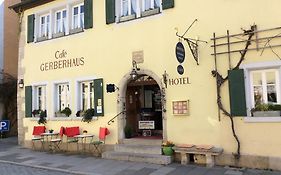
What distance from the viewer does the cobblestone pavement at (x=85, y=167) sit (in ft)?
28.0

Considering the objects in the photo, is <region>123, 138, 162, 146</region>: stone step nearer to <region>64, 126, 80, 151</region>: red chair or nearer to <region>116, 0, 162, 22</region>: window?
<region>64, 126, 80, 151</region>: red chair

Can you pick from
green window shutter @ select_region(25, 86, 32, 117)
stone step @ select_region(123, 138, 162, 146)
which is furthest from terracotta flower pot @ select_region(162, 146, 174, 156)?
green window shutter @ select_region(25, 86, 32, 117)

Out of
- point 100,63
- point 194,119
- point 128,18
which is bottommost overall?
point 194,119

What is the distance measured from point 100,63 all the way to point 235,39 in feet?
17.1

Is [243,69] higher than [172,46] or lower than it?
lower

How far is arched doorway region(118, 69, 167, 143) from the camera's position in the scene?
445 inches

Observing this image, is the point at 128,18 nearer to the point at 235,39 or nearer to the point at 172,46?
the point at 172,46

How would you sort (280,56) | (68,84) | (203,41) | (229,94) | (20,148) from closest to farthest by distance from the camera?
(280,56), (229,94), (203,41), (68,84), (20,148)

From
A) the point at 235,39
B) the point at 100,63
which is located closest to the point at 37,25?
the point at 100,63

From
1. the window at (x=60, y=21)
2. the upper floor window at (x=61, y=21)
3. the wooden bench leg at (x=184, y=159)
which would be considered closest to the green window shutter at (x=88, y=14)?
the upper floor window at (x=61, y=21)

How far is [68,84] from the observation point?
13047 millimetres

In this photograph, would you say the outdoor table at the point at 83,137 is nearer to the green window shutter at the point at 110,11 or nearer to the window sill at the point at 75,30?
the window sill at the point at 75,30

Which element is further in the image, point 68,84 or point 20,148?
point 20,148

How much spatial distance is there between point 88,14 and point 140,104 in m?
4.18
